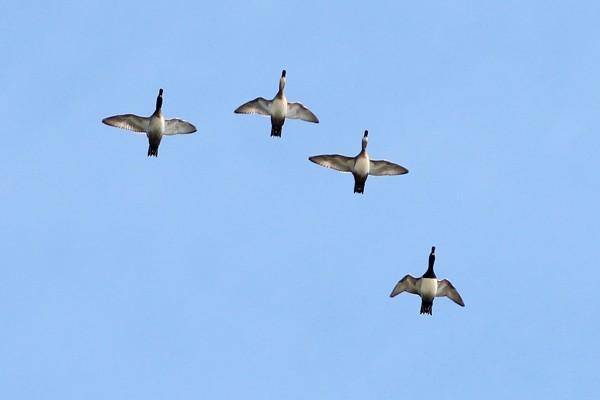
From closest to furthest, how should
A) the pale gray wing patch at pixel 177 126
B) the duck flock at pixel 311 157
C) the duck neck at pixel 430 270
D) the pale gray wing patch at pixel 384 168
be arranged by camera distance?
the duck flock at pixel 311 157 → the pale gray wing patch at pixel 177 126 → the duck neck at pixel 430 270 → the pale gray wing patch at pixel 384 168

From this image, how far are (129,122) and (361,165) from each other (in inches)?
444

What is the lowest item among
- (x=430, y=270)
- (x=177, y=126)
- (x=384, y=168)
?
(x=430, y=270)

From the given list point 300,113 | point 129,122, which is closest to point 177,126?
point 129,122

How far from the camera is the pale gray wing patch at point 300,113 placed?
71.3 metres

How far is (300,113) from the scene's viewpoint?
235ft

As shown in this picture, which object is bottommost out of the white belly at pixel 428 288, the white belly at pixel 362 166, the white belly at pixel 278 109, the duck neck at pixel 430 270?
the white belly at pixel 428 288

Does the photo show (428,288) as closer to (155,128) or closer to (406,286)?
(406,286)

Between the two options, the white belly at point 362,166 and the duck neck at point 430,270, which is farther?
the white belly at point 362,166

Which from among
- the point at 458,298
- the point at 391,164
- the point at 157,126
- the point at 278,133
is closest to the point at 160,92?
the point at 157,126

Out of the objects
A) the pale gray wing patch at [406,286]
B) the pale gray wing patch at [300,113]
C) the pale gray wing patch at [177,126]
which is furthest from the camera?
the pale gray wing patch at [300,113]

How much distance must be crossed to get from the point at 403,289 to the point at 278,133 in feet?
31.7

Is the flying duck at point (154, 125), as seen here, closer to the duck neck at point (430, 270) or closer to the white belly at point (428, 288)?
the duck neck at point (430, 270)

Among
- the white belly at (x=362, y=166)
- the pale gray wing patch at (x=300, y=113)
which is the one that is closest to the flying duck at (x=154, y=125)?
the pale gray wing patch at (x=300, y=113)

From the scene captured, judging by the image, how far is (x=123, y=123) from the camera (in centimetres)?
7006
